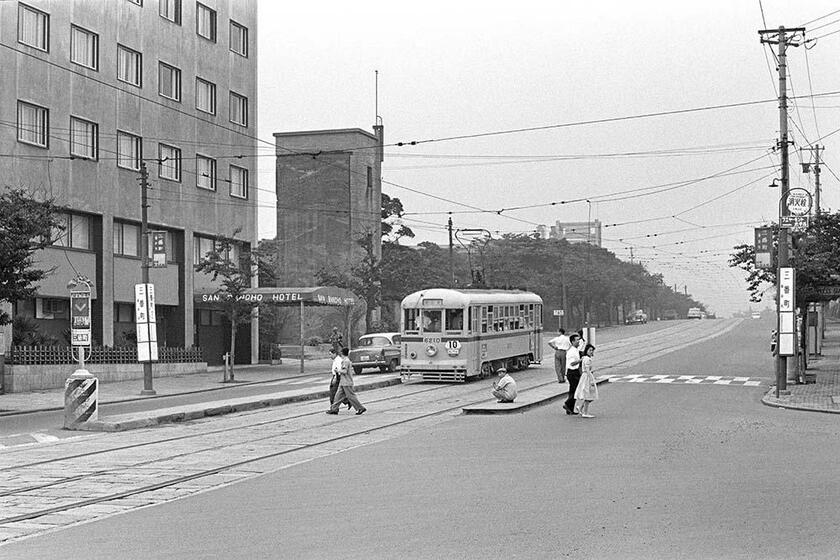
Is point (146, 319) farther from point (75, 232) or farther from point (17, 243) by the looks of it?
point (75, 232)

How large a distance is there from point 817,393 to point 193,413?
56.0ft

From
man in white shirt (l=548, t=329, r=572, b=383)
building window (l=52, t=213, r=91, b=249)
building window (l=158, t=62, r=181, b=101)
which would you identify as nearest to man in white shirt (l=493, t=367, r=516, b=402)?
man in white shirt (l=548, t=329, r=572, b=383)

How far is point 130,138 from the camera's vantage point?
141 feet

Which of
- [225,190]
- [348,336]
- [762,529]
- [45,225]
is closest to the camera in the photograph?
[762,529]

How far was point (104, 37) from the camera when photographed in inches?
1617

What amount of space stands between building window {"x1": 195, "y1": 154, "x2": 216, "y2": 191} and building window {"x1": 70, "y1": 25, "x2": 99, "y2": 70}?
8045 mm

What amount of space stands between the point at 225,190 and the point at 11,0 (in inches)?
618

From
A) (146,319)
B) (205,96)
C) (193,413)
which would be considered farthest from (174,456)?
(205,96)

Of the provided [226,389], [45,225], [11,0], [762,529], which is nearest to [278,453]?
[762,529]

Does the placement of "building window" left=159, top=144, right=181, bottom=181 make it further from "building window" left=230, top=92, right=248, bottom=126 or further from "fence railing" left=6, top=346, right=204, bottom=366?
"fence railing" left=6, top=346, right=204, bottom=366

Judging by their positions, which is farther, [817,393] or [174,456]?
[817,393]

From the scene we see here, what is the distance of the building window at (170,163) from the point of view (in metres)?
45.3

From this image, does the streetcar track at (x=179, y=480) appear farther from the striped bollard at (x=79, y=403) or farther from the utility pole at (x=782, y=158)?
the utility pole at (x=782, y=158)

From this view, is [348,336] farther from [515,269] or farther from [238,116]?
[515,269]
